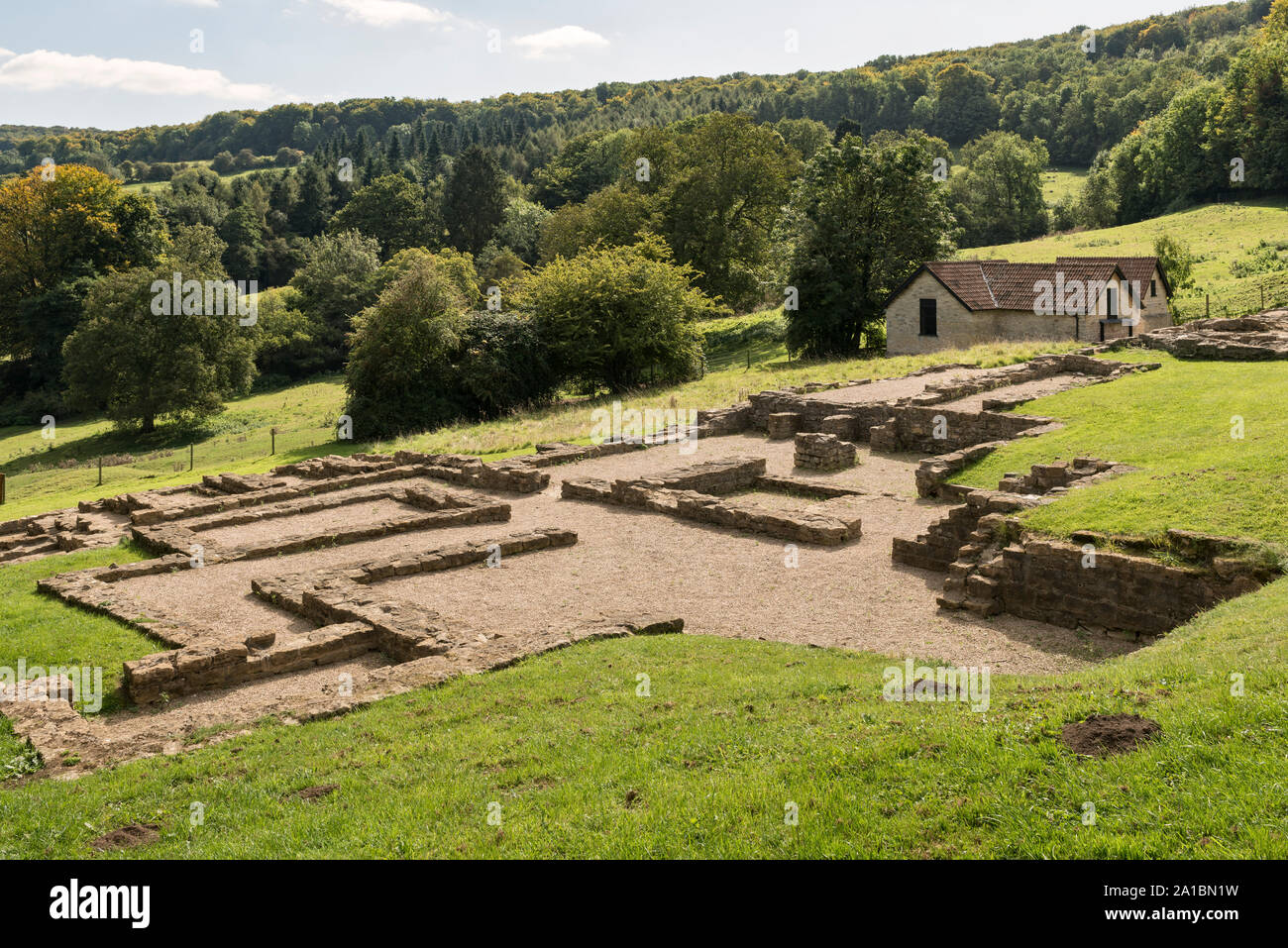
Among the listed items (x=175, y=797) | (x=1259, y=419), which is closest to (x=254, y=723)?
(x=175, y=797)

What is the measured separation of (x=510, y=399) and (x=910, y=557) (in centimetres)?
2834

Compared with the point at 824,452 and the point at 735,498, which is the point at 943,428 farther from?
the point at 735,498

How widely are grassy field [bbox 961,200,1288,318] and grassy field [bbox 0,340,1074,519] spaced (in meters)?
12.7

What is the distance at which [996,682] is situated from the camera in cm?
981

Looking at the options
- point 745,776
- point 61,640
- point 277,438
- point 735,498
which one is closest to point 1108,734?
point 745,776

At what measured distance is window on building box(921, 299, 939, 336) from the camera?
44688 millimetres

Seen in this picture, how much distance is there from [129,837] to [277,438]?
129ft

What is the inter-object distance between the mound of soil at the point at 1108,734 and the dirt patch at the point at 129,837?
6979 mm

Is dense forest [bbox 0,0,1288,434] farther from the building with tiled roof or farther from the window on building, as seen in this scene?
the window on building

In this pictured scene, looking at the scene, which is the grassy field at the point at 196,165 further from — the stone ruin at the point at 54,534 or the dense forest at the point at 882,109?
the stone ruin at the point at 54,534

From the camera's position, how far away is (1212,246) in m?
58.5

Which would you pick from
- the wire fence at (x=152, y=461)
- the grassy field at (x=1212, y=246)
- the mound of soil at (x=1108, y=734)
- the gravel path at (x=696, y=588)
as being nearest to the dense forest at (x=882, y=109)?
the grassy field at (x=1212, y=246)
